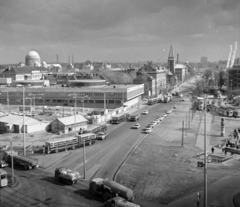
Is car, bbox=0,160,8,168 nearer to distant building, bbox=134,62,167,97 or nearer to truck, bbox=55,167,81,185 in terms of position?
truck, bbox=55,167,81,185

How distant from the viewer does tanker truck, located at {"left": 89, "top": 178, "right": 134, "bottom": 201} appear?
898cm

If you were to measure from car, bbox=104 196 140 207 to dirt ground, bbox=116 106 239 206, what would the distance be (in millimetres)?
954

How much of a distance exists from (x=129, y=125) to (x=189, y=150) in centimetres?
777

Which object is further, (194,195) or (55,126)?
(55,126)

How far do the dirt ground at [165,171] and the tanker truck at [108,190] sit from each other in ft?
1.89

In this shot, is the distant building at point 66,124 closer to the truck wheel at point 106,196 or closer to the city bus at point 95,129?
the city bus at point 95,129

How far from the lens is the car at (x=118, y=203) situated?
8195 mm

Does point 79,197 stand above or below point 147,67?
below

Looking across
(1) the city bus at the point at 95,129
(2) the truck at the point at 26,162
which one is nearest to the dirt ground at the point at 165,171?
(1) the city bus at the point at 95,129

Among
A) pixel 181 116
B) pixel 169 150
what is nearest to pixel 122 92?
pixel 181 116

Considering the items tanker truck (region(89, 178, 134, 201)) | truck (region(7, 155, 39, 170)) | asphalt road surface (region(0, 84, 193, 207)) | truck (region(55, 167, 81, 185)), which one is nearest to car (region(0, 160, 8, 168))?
asphalt road surface (region(0, 84, 193, 207))

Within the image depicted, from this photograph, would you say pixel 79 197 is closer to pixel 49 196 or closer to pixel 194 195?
pixel 49 196

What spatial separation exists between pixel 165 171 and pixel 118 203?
4157 mm

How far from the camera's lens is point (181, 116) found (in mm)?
27016
